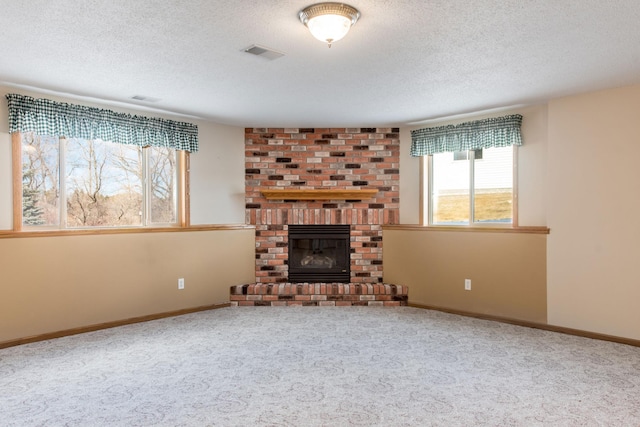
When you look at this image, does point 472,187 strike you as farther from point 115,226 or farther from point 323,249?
point 115,226

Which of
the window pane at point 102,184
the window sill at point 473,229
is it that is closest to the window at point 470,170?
the window sill at point 473,229

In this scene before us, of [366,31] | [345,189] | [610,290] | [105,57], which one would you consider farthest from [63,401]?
[610,290]

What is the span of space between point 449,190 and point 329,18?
3.45m

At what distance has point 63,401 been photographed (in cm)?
268

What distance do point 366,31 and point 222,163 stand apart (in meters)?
3.31

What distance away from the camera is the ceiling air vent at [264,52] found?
300 cm

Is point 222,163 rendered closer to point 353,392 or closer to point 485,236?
point 485,236

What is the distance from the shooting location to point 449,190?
5.42 meters

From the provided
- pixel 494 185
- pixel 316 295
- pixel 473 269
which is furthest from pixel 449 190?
pixel 316 295

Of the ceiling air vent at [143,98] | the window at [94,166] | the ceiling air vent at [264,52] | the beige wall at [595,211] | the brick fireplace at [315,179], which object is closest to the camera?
the ceiling air vent at [264,52]

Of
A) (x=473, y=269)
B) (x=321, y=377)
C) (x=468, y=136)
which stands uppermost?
(x=468, y=136)

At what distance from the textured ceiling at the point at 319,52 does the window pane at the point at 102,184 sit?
551 millimetres

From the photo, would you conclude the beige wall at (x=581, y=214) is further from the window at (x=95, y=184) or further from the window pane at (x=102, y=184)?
the window pane at (x=102, y=184)

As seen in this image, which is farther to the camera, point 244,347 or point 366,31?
point 244,347
